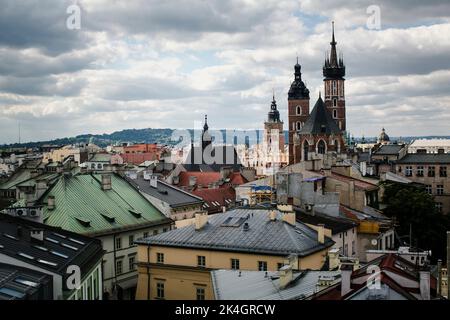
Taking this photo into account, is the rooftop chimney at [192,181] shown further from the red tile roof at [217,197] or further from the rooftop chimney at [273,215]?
the rooftop chimney at [273,215]

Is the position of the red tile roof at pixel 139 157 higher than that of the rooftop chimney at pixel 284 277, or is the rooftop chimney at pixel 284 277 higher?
the red tile roof at pixel 139 157

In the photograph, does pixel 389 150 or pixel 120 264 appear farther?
pixel 389 150

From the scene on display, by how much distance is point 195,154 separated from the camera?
127 metres

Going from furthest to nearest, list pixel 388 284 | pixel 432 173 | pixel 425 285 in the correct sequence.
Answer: pixel 432 173
pixel 425 285
pixel 388 284

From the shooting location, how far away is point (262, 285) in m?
29.0

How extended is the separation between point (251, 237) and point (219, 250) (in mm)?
2092

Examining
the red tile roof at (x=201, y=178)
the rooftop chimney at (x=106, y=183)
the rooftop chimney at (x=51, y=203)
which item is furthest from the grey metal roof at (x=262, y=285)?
the red tile roof at (x=201, y=178)

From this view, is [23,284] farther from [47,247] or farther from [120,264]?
Result: [120,264]

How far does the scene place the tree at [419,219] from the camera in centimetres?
6216

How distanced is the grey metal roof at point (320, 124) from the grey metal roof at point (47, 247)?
101m

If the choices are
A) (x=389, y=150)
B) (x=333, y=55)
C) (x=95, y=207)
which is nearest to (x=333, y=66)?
(x=333, y=55)
